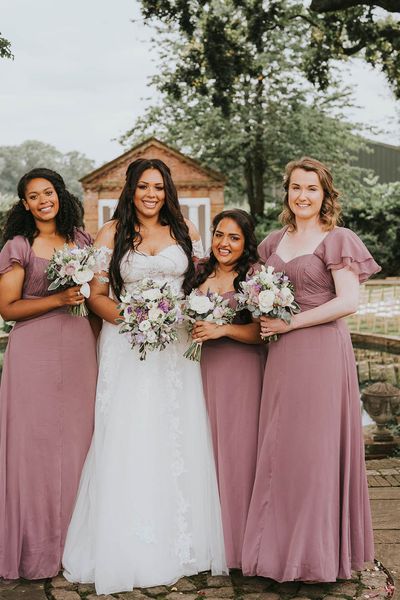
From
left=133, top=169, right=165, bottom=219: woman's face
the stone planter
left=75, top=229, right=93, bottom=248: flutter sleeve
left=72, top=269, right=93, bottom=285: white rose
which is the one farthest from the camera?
the stone planter

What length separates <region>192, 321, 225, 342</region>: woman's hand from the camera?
3.60 metres

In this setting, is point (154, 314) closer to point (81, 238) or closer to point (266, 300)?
point (266, 300)

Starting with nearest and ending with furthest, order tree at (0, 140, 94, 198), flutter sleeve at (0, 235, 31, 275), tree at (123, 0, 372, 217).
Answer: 1. flutter sleeve at (0, 235, 31, 275)
2. tree at (123, 0, 372, 217)
3. tree at (0, 140, 94, 198)

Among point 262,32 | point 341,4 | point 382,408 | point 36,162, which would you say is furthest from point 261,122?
point 36,162

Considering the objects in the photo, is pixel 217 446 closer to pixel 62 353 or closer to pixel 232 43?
pixel 62 353

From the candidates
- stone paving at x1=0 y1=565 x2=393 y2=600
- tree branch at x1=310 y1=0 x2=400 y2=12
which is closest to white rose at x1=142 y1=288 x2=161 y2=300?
stone paving at x1=0 y1=565 x2=393 y2=600

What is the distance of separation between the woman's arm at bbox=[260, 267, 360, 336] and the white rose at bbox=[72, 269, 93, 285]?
909mm

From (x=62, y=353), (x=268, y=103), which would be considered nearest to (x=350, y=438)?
(x=62, y=353)

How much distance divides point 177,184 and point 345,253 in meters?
12.4

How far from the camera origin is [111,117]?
80.3 feet

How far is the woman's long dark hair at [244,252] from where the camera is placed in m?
3.89

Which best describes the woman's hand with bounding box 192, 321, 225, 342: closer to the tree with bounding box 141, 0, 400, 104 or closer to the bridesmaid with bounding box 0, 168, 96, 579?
the bridesmaid with bounding box 0, 168, 96, 579

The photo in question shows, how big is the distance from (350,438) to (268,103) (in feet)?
59.0

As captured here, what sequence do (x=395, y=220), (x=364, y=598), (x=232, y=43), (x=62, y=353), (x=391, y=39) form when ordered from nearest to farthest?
1. (x=364, y=598)
2. (x=62, y=353)
3. (x=391, y=39)
4. (x=232, y=43)
5. (x=395, y=220)
